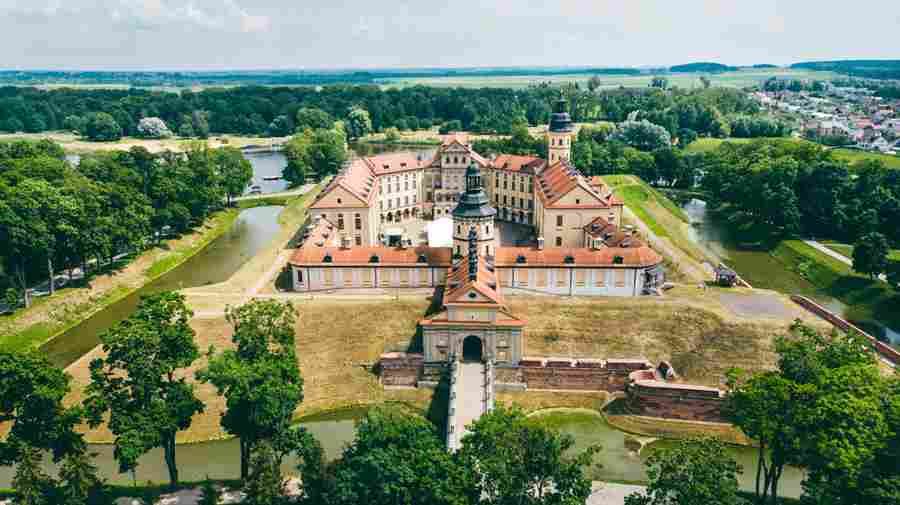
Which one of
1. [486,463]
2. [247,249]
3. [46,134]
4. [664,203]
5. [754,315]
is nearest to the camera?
[486,463]

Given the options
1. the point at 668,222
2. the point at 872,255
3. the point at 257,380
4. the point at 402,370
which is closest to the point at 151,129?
the point at 668,222

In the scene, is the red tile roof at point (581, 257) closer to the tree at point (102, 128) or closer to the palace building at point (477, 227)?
the palace building at point (477, 227)

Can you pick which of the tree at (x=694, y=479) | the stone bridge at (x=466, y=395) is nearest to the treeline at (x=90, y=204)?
the stone bridge at (x=466, y=395)

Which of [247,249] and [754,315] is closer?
[754,315]

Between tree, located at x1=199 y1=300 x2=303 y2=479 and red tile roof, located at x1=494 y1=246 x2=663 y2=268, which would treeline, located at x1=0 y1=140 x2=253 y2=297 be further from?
red tile roof, located at x1=494 y1=246 x2=663 y2=268

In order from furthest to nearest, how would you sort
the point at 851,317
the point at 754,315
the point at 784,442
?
1. the point at 851,317
2. the point at 754,315
3. the point at 784,442

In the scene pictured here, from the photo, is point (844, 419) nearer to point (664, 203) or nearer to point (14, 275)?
point (14, 275)

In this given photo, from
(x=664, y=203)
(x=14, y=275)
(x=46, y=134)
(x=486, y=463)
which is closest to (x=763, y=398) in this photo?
(x=486, y=463)
